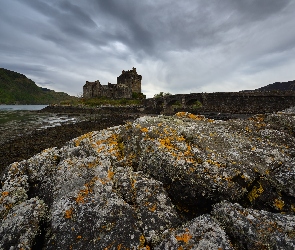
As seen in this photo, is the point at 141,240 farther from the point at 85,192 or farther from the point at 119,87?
the point at 119,87

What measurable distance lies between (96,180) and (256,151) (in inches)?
139

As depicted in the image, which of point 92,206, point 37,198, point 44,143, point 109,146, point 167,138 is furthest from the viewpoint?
point 44,143

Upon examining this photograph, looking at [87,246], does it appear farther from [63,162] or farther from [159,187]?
[63,162]

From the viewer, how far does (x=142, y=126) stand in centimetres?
493

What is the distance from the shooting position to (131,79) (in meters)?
95.3

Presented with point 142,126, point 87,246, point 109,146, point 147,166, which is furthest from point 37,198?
point 142,126

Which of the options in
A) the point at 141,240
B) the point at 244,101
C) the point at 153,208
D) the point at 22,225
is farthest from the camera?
the point at 244,101

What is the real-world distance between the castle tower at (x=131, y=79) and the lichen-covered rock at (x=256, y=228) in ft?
314

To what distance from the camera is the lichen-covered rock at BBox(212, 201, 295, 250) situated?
2.41 metres

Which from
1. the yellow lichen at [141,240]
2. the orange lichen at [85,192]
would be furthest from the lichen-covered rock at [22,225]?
the yellow lichen at [141,240]

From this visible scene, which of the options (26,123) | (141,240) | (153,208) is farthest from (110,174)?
(26,123)

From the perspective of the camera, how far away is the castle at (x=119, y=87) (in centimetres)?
9069

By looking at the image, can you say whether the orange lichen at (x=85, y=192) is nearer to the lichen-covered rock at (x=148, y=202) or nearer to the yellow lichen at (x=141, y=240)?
the lichen-covered rock at (x=148, y=202)

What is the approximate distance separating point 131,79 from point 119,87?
912cm
